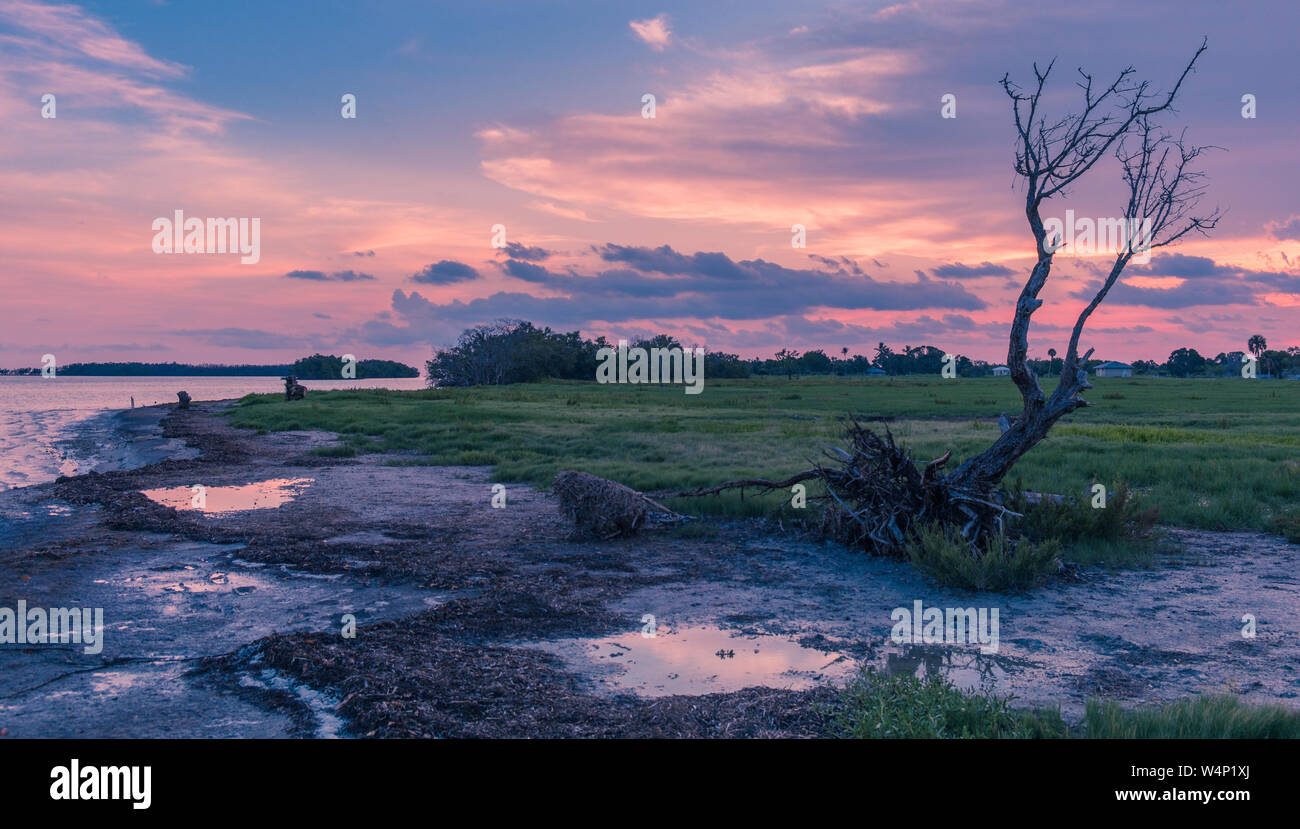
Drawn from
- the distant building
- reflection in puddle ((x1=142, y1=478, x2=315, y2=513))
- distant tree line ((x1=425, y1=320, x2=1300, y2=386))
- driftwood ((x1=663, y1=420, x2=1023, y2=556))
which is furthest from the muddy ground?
the distant building

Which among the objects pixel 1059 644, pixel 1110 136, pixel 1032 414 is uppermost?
pixel 1110 136

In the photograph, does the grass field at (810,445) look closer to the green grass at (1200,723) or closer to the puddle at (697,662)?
the puddle at (697,662)

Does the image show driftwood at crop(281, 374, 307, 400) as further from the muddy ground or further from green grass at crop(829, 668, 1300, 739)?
green grass at crop(829, 668, 1300, 739)

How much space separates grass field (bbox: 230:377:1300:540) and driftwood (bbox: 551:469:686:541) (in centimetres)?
230

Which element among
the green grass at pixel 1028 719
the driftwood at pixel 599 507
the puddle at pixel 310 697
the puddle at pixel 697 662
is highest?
the driftwood at pixel 599 507

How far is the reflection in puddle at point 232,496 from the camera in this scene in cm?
1463

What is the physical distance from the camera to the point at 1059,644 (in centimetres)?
715

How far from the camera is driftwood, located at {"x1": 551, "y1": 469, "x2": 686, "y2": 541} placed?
11.5 metres

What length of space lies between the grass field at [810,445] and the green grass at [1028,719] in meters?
6.98

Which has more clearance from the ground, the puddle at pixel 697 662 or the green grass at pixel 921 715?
the green grass at pixel 921 715

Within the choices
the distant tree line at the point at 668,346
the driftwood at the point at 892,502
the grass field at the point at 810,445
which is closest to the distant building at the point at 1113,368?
the distant tree line at the point at 668,346
